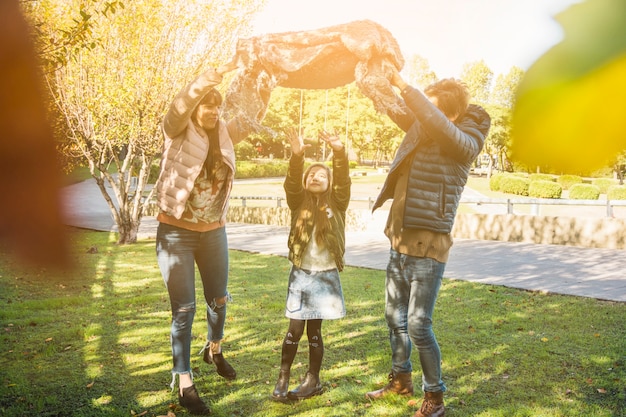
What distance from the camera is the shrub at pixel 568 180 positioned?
0.53m

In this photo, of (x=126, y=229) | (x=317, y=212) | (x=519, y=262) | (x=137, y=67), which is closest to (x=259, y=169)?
(x=126, y=229)

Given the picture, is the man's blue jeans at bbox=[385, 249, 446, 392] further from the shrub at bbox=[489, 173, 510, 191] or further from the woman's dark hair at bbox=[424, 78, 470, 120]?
the shrub at bbox=[489, 173, 510, 191]

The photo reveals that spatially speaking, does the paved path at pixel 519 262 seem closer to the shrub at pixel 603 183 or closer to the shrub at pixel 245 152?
the shrub at pixel 603 183

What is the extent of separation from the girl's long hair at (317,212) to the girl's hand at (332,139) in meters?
0.30

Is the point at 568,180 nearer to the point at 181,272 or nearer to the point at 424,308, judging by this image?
the point at 424,308

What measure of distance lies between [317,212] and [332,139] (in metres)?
0.57

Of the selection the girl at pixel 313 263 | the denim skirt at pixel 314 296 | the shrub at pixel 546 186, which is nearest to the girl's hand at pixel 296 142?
the girl at pixel 313 263

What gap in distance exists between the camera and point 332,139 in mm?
3783

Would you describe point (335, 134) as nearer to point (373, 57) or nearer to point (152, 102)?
point (373, 57)

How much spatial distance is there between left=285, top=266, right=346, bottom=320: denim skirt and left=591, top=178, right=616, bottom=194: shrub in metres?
3.34

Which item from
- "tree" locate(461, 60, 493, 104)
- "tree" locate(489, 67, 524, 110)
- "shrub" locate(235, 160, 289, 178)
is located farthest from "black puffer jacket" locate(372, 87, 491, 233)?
"shrub" locate(235, 160, 289, 178)

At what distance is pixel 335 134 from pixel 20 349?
3417mm

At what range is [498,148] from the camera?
62 cm

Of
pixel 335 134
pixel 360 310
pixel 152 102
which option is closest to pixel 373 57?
pixel 335 134
